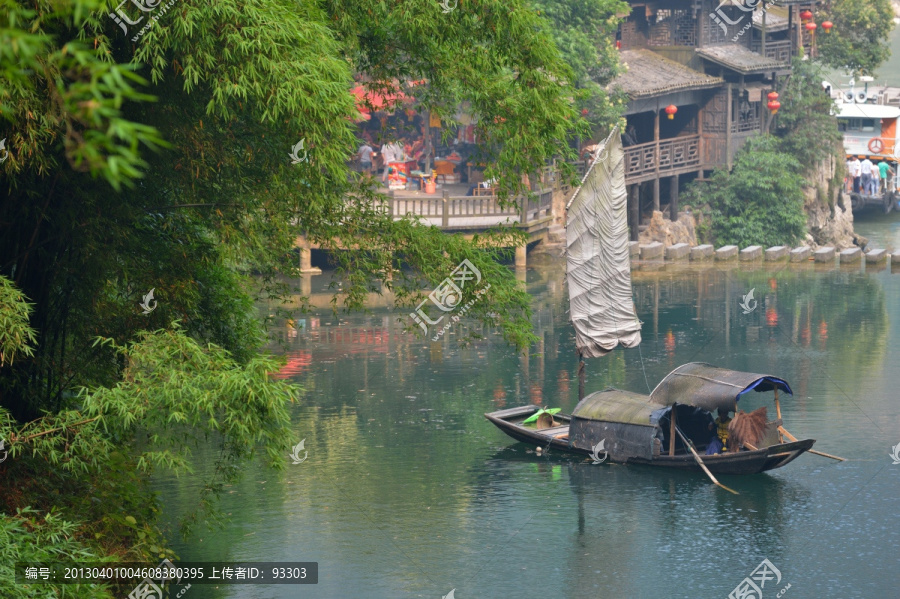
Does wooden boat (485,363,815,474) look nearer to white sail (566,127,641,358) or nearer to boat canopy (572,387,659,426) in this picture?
boat canopy (572,387,659,426)

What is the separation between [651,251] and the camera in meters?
38.5

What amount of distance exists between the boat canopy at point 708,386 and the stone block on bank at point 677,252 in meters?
19.8

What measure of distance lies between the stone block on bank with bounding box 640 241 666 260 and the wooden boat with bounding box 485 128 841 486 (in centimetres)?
1649

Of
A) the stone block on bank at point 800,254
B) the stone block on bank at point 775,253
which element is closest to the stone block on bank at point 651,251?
the stone block on bank at point 775,253

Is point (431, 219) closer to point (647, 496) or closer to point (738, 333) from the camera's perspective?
point (738, 333)

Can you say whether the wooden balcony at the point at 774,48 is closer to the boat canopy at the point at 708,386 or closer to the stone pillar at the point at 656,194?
the stone pillar at the point at 656,194

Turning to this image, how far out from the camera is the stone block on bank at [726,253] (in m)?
38.3

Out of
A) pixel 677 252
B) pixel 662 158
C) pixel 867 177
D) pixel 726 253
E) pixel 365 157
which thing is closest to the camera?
pixel 365 157

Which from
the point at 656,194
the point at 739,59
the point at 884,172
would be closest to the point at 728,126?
the point at 739,59

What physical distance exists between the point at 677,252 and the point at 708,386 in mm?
20762

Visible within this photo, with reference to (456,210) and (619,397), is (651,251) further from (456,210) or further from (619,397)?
(619,397)

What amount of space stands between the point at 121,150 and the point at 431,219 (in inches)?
1103

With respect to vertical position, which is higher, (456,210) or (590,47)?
(590,47)

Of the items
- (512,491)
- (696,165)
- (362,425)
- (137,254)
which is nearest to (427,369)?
(362,425)
